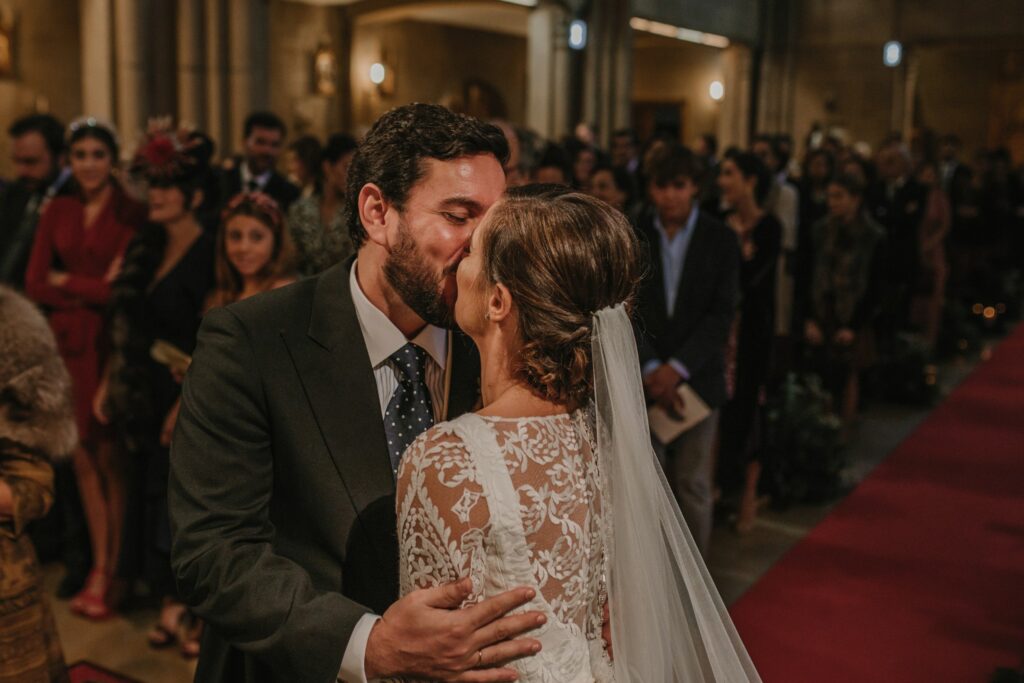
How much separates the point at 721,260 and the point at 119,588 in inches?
115

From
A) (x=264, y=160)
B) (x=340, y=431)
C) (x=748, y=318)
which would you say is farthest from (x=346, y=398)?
(x=264, y=160)

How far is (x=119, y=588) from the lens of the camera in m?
4.41

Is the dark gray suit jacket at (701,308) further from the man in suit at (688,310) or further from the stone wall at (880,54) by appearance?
the stone wall at (880,54)

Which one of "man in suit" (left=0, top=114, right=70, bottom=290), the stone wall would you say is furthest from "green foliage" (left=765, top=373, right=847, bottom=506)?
the stone wall

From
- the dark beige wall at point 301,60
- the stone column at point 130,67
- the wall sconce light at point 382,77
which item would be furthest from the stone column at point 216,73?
the wall sconce light at point 382,77

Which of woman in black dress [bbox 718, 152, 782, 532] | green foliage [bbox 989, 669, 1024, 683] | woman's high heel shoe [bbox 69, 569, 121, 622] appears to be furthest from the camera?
woman in black dress [bbox 718, 152, 782, 532]

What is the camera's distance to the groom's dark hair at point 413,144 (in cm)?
181

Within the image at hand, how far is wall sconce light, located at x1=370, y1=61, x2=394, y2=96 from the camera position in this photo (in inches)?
572

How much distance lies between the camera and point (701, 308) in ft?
14.5

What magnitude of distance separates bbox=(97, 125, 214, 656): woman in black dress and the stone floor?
109 mm

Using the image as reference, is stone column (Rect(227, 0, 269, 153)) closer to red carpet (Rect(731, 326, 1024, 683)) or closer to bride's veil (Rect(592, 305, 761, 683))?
red carpet (Rect(731, 326, 1024, 683))

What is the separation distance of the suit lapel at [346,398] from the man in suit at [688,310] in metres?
2.61

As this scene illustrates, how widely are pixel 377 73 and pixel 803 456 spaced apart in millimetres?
10281

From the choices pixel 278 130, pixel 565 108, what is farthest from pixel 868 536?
pixel 565 108
